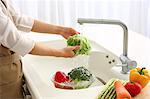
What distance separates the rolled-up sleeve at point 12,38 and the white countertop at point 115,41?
12 cm

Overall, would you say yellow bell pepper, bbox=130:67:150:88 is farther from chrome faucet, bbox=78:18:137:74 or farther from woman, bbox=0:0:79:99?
woman, bbox=0:0:79:99

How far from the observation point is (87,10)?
263 cm

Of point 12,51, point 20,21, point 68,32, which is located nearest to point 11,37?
point 12,51

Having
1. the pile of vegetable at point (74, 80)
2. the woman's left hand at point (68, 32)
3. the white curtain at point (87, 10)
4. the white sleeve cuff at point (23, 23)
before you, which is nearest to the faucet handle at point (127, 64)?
the pile of vegetable at point (74, 80)

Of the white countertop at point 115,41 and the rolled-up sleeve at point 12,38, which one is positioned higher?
the rolled-up sleeve at point 12,38

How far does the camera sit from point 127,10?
273cm

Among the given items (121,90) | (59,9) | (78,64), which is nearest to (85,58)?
(78,64)

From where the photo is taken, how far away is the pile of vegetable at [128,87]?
831 millimetres

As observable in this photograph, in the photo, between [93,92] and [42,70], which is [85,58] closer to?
[42,70]

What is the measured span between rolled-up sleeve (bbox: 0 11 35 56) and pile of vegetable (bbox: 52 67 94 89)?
0.62 ft

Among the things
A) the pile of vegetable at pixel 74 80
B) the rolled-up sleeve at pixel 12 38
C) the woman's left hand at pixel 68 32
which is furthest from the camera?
the woman's left hand at pixel 68 32

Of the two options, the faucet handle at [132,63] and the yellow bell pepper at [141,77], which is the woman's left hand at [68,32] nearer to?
the faucet handle at [132,63]

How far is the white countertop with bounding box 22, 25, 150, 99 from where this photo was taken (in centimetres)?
132

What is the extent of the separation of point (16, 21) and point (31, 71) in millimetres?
255
